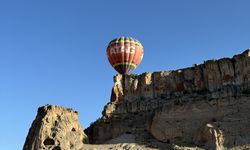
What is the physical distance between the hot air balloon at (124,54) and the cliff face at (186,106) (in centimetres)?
354

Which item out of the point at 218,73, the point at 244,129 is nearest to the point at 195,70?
the point at 218,73

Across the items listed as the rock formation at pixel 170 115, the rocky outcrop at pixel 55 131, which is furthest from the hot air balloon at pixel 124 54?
the rocky outcrop at pixel 55 131

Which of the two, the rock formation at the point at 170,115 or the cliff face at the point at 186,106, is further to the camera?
the rock formation at the point at 170,115

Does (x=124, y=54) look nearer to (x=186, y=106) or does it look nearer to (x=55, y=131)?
(x=186, y=106)

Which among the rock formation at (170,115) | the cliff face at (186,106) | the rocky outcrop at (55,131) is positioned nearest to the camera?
the cliff face at (186,106)

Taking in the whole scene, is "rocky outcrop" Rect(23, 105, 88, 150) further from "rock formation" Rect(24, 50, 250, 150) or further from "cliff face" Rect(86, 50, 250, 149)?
"cliff face" Rect(86, 50, 250, 149)

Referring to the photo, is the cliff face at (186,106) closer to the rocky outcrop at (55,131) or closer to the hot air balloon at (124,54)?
the hot air balloon at (124,54)

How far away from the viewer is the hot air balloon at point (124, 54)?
3073 inches

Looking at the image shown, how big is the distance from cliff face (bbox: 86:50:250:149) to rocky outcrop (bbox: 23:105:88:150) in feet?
15.5

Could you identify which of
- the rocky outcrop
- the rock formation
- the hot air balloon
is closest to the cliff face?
the rock formation

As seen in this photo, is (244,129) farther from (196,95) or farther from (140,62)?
(140,62)

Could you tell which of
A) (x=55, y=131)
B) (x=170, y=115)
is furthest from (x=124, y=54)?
(x=55, y=131)

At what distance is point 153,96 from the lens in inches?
2817

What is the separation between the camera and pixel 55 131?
2552 inches
